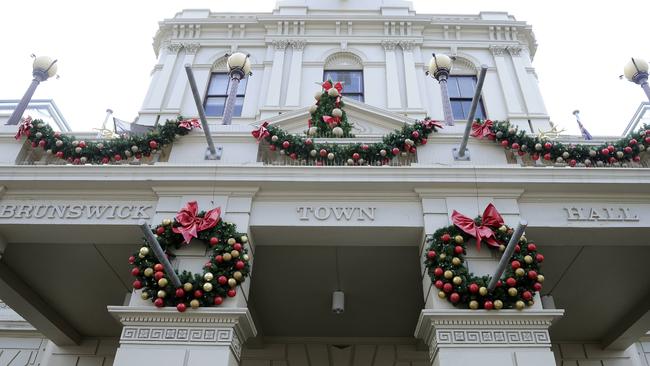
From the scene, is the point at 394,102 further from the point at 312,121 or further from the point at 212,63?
the point at 212,63

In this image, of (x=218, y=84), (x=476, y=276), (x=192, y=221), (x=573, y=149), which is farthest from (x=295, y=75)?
(x=476, y=276)

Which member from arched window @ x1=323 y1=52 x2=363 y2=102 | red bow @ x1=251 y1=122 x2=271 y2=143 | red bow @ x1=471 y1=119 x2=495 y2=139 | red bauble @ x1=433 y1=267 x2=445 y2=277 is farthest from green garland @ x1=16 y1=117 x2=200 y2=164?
arched window @ x1=323 y1=52 x2=363 y2=102

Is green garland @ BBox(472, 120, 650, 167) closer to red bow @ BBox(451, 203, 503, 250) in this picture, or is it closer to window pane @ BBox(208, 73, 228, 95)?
red bow @ BBox(451, 203, 503, 250)

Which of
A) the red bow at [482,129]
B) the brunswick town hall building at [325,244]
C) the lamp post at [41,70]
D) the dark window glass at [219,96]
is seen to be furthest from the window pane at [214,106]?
the red bow at [482,129]

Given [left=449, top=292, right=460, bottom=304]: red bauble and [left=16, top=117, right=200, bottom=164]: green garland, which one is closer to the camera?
[left=449, top=292, right=460, bottom=304]: red bauble

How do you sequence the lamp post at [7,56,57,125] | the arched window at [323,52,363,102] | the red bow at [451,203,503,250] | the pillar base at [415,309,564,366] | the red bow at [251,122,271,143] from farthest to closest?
the arched window at [323,52,363,102], the lamp post at [7,56,57,125], the red bow at [251,122,271,143], the red bow at [451,203,503,250], the pillar base at [415,309,564,366]

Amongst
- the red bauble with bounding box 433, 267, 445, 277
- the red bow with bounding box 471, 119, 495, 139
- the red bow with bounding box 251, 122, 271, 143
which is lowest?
the red bauble with bounding box 433, 267, 445, 277

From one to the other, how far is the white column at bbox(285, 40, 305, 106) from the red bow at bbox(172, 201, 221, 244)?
749 cm

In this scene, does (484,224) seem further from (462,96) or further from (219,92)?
(219,92)

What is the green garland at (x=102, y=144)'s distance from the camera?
983cm

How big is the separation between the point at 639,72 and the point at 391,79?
7012mm

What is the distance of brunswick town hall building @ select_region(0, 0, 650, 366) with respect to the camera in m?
7.63

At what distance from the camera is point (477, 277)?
307 inches

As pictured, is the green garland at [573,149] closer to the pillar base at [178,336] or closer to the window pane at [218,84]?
the pillar base at [178,336]
